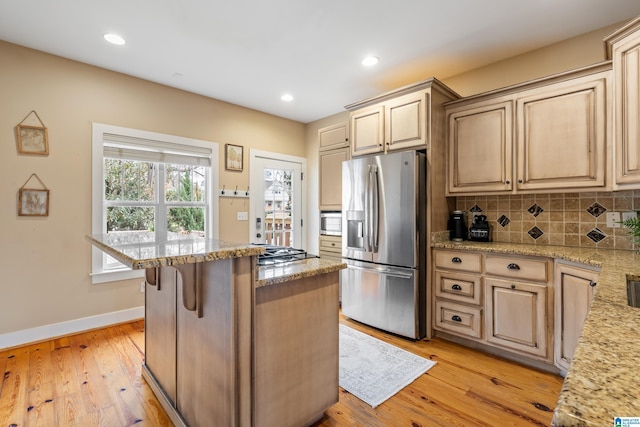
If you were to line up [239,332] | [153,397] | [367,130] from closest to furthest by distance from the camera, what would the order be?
[239,332] → [153,397] → [367,130]

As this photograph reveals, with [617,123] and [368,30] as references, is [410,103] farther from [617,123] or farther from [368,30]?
[617,123]

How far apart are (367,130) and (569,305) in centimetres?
229

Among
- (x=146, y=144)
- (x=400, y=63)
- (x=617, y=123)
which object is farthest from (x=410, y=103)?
(x=146, y=144)

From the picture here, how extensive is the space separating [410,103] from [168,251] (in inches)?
101

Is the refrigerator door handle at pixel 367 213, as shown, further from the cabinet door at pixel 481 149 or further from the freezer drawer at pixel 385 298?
the cabinet door at pixel 481 149

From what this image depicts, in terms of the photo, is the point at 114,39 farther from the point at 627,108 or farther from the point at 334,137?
the point at 627,108

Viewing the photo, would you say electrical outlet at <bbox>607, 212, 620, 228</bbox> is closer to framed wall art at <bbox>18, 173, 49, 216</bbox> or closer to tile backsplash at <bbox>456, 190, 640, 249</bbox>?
tile backsplash at <bbox>456, 190, 640, 249</bbox>

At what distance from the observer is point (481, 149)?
274 cm

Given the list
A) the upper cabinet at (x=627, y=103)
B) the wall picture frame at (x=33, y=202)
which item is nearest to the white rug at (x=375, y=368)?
the upper cabinet at (x=627, y=103)

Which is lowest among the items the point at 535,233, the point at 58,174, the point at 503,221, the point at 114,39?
the point at 535,233

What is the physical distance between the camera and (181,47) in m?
2.70

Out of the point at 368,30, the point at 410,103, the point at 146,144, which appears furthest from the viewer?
the point at 146,144

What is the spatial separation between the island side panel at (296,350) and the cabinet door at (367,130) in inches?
73.6

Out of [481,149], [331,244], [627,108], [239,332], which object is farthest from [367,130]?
[239,332]
